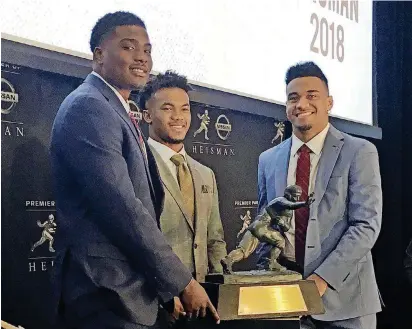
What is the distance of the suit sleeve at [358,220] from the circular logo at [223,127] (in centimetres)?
50

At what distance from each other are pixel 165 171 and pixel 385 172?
1.40 metres

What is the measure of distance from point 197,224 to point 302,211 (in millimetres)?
503

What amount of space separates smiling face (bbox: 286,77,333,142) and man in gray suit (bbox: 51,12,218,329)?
881 millimetres

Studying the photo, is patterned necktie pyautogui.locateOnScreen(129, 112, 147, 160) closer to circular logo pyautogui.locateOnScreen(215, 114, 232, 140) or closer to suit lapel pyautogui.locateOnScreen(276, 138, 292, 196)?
circular logo pyautogui.locateOnScreen(215, 114, 232, 140)

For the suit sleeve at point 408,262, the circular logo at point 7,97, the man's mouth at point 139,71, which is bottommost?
the suit sleeve at point 408,262

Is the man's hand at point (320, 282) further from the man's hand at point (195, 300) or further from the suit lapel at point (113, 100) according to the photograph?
the suit lapel at point (113, 100)

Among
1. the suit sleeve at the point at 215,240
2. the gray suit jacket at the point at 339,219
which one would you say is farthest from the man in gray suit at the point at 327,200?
the suit sleeve at the point at 215,240

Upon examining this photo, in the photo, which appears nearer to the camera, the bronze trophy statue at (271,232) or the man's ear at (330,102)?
the bronze trophy statue at (271,232)

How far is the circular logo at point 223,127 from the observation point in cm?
235

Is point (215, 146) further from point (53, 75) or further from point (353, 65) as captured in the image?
point (353, 65)

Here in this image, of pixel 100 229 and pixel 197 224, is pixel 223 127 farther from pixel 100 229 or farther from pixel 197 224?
pixel 100 229

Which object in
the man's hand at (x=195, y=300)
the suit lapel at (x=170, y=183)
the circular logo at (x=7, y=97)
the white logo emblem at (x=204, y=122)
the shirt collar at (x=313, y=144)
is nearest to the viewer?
the circular logo at (x=7, y=97)

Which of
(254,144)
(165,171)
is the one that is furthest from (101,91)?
(254,144)

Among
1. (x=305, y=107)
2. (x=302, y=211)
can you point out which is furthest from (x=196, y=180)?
(x=305, y=107)
